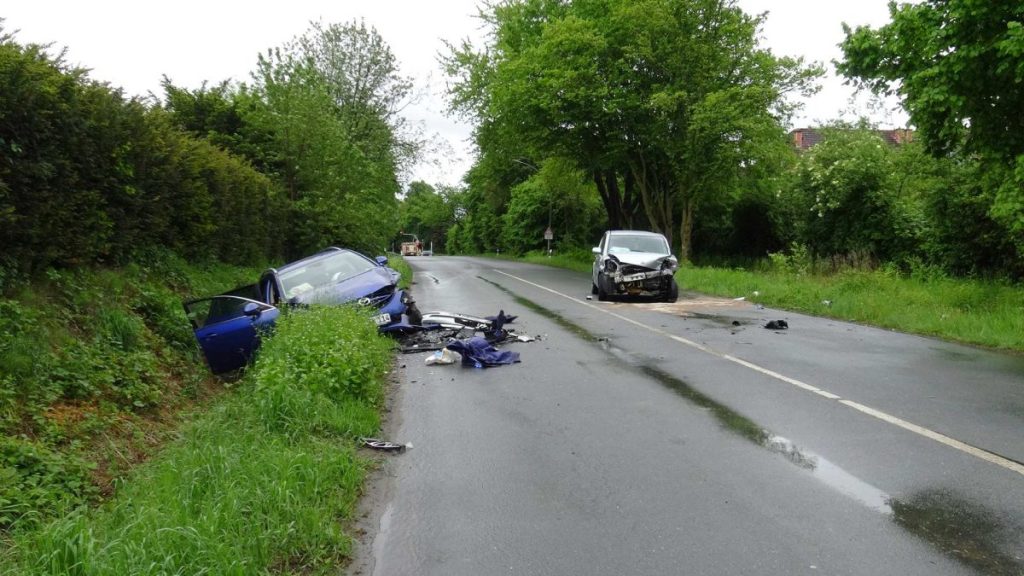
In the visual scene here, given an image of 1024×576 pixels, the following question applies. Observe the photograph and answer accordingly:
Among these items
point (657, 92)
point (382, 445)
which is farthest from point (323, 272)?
point (657, 92)

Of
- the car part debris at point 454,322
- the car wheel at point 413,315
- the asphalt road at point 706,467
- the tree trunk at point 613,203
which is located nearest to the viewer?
the asphalt road at point 706,467

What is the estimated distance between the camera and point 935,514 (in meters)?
3.99

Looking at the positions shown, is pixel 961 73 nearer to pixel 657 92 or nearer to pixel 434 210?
pixel 657 92

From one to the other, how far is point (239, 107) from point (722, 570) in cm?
1869

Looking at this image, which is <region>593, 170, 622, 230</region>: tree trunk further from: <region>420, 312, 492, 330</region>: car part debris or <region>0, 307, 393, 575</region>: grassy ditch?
<region>0, 307, 393, 575</region>: grassy ditch

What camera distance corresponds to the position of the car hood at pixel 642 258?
16.8 meters

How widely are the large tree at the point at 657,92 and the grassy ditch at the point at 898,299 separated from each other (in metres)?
6.02

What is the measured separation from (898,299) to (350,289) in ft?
36.4

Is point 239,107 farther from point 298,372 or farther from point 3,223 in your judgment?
point 298,372

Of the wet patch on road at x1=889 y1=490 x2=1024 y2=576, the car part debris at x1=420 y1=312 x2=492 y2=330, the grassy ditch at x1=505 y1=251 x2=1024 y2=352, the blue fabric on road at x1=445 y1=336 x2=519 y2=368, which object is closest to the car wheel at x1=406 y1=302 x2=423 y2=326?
the car part debris at x1=420 y1=312 x2=492 y2=330

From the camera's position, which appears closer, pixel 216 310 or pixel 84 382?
pixel 84 382

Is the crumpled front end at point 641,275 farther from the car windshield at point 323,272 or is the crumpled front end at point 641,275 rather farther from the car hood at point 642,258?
the car windshield at point 323,272

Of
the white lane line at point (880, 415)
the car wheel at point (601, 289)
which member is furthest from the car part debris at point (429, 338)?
the car wheel at point (601, 289)

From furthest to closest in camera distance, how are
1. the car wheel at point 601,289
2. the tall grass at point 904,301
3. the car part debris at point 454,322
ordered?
1. the car wheel at point 601,289
2. the car part debris at point 454,322
3. the tall grass at point 904,301
